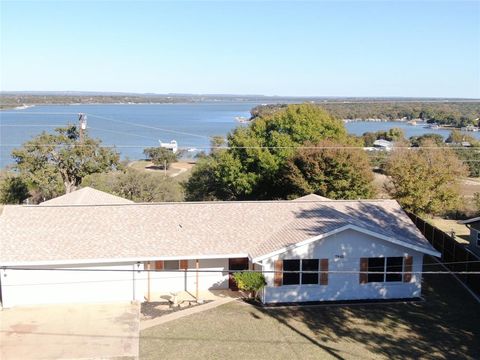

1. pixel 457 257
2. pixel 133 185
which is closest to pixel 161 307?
pixel 457 257

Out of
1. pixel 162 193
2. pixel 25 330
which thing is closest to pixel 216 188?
pixel 162 193

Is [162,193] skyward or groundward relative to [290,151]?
groundward

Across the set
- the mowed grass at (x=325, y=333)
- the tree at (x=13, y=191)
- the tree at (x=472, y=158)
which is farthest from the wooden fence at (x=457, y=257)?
the tree at (x=472, y=158)

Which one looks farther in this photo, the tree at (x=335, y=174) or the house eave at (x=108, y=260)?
the tree at (x=335, y=174)

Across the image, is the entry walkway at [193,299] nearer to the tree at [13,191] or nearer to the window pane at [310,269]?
the window pane at [310,269]

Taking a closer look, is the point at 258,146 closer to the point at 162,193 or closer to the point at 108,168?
the point at 162,193

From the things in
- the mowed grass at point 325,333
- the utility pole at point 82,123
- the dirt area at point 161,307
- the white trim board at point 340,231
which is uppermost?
the utility pole at point 82,123
